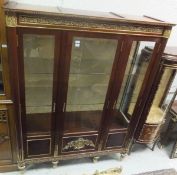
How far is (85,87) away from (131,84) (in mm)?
430

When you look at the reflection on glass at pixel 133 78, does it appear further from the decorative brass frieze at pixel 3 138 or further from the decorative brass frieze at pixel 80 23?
the decorative brass frieze at pixel 3 138

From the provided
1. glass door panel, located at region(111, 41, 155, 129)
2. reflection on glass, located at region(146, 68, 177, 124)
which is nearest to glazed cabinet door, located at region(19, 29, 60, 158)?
glass door panel, located at region(111, 41, 155, 129)

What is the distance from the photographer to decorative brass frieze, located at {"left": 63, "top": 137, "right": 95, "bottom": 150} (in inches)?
75.9

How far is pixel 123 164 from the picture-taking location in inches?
86.4

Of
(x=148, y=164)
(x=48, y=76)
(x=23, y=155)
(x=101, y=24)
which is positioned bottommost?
(x=148, y=164)

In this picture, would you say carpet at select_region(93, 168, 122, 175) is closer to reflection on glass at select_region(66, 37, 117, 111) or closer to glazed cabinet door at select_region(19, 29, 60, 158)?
glazed cabinet door at select_region(19, 29, 60, 158)

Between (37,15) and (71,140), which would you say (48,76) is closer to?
(37,15)

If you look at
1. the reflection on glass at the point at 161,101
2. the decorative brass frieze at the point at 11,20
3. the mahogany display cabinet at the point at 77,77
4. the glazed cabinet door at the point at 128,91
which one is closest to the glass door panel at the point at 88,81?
the mahogany display cabinet at the point at 77,77

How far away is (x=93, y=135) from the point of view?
1943 millimetres

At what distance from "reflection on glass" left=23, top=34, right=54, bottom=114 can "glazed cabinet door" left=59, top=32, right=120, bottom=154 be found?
128mm

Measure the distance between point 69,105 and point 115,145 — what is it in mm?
654

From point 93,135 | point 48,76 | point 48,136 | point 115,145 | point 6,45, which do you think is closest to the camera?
point 6,45

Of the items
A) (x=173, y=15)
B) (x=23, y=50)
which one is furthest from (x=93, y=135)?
(x=173, y=15)

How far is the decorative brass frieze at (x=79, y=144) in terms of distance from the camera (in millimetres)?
1929
